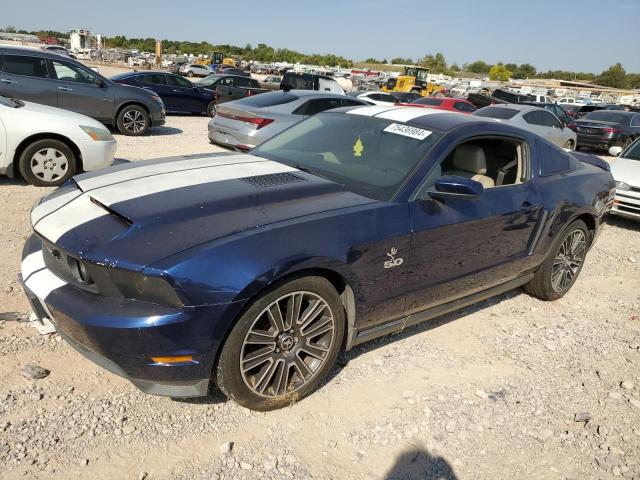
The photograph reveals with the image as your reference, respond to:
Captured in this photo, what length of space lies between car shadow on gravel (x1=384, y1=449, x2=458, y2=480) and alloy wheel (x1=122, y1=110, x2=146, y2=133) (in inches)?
396

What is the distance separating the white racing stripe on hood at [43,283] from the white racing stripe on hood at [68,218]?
202mm

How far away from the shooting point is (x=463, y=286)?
12.2ft

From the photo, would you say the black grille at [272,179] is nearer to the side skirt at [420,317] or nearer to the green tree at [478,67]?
the side skirt at [420,317]

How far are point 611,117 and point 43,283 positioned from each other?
20.2 meters

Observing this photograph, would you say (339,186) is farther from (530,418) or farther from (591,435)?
(591,435)

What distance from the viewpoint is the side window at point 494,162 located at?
13.2 feet

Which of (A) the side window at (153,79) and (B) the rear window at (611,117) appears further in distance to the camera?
(B) the rear window at (611,117)

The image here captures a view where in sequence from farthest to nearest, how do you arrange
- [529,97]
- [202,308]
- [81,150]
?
[529,97], [81,150], [202,308]

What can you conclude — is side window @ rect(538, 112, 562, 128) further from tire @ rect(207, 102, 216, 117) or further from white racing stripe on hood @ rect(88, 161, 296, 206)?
white racing stripe on hood @ rect(88, 161, 296, 206)

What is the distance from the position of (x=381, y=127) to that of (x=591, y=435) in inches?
93.5

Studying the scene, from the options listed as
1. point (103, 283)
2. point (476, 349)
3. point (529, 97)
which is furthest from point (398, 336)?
point (529, 97)

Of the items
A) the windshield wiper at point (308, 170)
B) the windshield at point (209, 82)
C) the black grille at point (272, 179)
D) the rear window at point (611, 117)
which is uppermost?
the windshield wiper at point (308, 170)

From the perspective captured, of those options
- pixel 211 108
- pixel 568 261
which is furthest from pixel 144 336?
pixel 211 108

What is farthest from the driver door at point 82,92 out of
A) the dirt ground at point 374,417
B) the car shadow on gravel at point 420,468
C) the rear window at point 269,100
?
the car shadow on gravel at point 420,468
